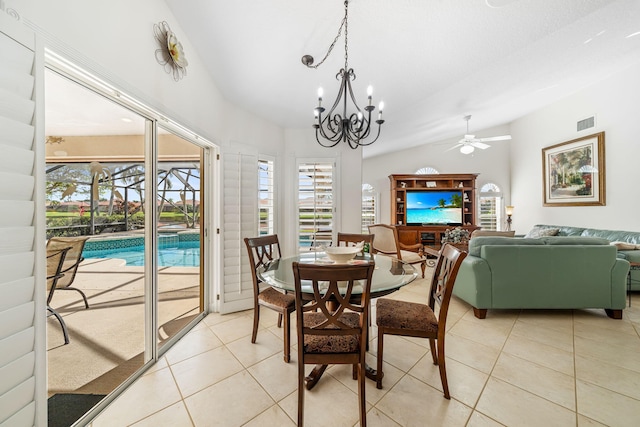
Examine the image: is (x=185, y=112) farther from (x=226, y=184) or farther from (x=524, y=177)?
(x=524, y=177)

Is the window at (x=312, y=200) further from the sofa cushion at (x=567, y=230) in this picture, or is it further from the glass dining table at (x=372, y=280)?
the sofa cushion at (x=567, y=230)

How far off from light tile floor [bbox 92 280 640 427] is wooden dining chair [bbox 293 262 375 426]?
0.33 meters

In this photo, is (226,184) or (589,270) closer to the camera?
(589,270)

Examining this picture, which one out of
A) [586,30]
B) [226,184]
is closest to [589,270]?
[586,30]

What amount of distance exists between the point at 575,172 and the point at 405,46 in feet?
16.1

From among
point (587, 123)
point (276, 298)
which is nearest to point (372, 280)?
point (276, 298)

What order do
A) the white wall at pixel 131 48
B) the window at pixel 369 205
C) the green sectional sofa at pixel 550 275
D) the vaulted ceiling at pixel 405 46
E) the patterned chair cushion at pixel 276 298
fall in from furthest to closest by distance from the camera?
the window at pixel 369 205
the green sectional sofa at pixel 550 275
the patterned chair cushion at pixel 276 298
the vaulted ceiling at pixel 405 46
the white wall at pixel 131 48

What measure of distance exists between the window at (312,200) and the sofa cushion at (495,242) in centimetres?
190

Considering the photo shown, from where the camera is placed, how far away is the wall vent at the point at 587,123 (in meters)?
4.36

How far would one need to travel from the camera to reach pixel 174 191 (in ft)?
10.4

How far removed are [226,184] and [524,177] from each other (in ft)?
22.8

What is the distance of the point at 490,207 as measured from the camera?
6.57 metres

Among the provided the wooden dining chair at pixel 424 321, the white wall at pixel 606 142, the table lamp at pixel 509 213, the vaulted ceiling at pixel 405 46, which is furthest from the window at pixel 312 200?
the table lamp at pixel 509 213

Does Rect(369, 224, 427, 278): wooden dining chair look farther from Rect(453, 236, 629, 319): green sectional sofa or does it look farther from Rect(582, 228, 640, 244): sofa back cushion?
Rect(582, 228, 640, 244): sofa back cushion
